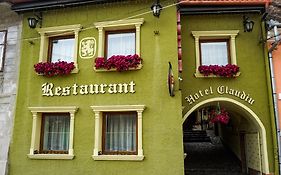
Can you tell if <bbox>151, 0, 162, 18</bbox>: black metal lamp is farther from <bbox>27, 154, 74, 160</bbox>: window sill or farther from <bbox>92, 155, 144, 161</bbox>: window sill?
<bbox>27, 154, 74, 160</bbox>: window sill

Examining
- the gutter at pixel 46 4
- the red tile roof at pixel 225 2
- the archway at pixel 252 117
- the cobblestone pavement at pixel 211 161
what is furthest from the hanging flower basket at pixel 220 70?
the cobblestone pavement at pixel 211 161

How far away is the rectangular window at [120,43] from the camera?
34.2ft

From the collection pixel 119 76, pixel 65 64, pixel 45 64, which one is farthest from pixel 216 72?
pixel 45 64

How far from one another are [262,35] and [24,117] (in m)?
8.73

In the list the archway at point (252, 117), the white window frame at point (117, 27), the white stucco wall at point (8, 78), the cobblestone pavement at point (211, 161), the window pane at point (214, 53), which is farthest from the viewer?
the cobblestone pavement at point (211, 161)

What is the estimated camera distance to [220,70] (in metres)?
10.6

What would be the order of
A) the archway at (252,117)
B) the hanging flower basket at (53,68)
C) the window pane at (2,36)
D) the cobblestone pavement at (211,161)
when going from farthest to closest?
the cobblestone pavement at (211,161), the window pane at (2,36), the archway at (252,117), the hanging flower basket at (53,68)

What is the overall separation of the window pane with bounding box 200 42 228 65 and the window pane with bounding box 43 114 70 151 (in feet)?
17.6

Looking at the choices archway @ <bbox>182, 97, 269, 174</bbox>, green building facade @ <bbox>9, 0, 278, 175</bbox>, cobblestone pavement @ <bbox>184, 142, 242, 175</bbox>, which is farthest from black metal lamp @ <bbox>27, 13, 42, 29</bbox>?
cobblestone pavement @ <bbox>184, 142, 242, 175</bbox>

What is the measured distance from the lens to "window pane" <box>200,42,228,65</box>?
11242 mm

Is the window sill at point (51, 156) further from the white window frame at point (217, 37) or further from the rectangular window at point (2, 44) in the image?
the white window frame at point (217, 37)

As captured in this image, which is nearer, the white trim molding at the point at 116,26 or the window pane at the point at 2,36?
the white trim molding at the point at 116,26

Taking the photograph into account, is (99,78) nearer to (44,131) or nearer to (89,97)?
(89,97)

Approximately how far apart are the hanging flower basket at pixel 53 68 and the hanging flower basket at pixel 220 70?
14.7 feet
